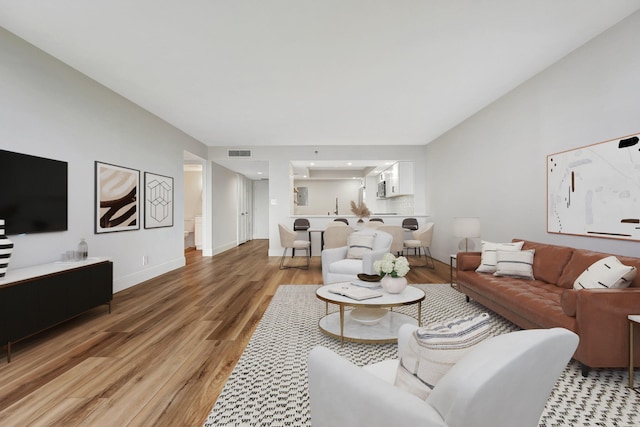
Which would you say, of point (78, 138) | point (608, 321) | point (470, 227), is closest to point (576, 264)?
point (608, 321)

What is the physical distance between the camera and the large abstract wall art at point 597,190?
2.82 meters

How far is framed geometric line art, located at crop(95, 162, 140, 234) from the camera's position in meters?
4.14

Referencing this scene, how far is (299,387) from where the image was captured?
212cm

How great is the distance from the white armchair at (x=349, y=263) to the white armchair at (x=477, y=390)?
287cm

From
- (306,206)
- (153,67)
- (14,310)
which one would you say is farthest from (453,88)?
(306,206)

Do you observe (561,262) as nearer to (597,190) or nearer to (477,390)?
(597,190)

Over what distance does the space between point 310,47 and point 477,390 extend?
325 centimetres

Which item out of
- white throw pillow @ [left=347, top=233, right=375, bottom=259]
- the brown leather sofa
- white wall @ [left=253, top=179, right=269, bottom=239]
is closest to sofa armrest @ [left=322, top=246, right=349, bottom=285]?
white throw pillow @ [left=347, top=233, right=375, bottom=259]

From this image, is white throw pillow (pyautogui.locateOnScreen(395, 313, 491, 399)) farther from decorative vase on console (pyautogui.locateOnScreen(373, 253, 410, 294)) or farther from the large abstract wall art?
the large abstract wall art

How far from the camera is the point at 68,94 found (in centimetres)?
363

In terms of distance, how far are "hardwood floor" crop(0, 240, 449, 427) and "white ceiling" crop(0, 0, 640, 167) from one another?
2765 mm

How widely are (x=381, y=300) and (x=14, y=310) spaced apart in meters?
2.85

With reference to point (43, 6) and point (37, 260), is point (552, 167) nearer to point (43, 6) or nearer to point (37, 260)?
point (43, 6)

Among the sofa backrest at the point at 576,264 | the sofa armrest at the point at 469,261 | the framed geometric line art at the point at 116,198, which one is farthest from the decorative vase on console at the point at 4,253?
the sofa backrest at the point at 576,264
